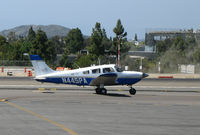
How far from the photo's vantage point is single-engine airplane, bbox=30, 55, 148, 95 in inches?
1043

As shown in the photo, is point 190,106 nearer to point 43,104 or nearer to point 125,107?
point 125,107

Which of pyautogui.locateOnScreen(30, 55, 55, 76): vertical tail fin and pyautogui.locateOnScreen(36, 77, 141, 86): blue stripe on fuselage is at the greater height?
pyautogui.locateOnScreen(30, 55, 55, 76): vertical tail fin

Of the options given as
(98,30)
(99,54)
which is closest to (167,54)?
(99,54)

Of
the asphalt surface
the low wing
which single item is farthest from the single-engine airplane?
the asphalt surface

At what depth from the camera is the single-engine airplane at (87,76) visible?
26.5 meters

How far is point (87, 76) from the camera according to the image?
26781 mm

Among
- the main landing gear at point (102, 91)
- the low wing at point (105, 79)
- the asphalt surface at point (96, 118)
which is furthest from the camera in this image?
the main landing gear at point (102, 91)

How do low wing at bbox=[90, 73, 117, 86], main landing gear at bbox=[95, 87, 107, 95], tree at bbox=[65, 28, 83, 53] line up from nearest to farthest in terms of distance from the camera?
low wing at bbox=[90, 73, 117, 86] < main landing gear at bbox=[95, 87, 107, 95] < tree at bbox=[65, 28, 83, 53]

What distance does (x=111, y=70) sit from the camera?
26734mm

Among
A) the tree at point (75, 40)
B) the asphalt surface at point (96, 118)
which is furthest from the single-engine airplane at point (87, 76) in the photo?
the tree at point (75, 40)

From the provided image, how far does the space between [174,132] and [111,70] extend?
47.0 feet

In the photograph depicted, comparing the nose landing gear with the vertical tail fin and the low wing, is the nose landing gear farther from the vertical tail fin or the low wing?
the vertical tail fin

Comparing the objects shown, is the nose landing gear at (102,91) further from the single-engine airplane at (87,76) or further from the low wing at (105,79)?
the low wing at (105,79)

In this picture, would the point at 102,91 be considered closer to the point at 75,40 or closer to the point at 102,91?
the point at 102,91
